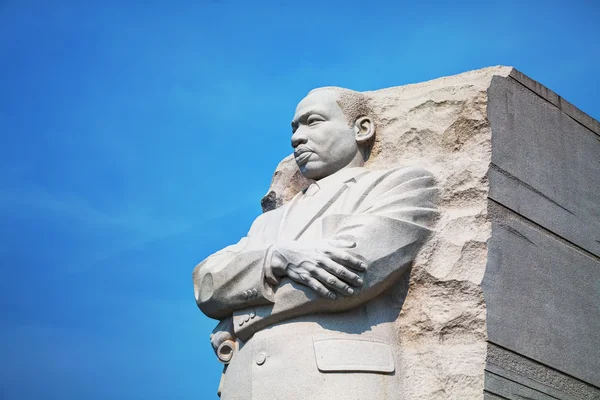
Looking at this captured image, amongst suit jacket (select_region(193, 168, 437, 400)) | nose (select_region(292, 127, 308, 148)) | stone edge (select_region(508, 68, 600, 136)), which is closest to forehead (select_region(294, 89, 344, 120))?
nose (select_region(292, 127, 308, 148))

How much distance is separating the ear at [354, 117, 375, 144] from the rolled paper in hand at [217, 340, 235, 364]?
1.80 metres

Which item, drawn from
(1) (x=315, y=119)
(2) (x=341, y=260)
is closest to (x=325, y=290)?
(2) (x=341, y=260)

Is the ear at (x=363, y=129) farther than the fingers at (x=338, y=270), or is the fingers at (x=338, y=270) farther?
the ear at (x=363, y=129)

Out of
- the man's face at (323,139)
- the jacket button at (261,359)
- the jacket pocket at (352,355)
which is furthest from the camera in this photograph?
the man's face at (323,139)

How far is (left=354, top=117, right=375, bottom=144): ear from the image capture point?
734 centimetres

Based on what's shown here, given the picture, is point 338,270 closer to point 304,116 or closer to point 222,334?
point 222,334

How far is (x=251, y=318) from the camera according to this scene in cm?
654

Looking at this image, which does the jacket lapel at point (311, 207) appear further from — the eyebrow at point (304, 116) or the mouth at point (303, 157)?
the eyebrow at point (304, 116)

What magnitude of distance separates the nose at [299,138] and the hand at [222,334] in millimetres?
1433

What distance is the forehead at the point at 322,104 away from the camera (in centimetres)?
730

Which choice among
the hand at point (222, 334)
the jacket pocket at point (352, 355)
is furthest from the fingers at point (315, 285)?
the hand at point (222, 334)

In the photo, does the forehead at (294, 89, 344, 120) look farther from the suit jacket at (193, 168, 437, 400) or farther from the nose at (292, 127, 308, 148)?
the suit jacket at (193, 168, 437, 400)

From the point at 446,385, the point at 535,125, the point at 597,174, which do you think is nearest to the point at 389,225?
the point at 446,385

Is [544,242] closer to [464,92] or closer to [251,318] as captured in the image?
[464,92]
